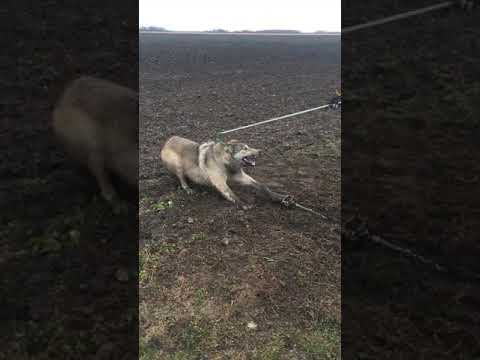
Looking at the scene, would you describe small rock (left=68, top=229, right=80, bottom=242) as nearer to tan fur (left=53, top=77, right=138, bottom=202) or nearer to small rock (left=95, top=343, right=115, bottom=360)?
tan fur (left=53, top=77, right=138, bottom=202)

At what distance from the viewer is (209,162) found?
140 inches

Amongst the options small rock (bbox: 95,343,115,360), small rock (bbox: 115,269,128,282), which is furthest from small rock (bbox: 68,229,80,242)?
small rock (bbox: 95,343,115,360)

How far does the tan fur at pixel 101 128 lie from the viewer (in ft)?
9.55

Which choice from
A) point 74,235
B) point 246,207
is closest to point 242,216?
point 246,207

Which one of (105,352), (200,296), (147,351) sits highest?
(200,296)

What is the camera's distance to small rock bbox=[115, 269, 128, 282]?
8.84 ft

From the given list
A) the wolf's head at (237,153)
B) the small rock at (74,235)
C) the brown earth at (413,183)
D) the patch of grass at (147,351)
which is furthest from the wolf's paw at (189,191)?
the patch of grass at (147,351)

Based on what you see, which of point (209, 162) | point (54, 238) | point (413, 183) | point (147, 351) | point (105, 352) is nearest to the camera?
point (147, 351)

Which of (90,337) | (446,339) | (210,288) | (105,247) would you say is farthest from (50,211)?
(446,339)

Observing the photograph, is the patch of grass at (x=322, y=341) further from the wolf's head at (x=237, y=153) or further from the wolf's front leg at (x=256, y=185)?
the wolf's head at (x=237, y=153)

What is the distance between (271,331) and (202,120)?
203 cm

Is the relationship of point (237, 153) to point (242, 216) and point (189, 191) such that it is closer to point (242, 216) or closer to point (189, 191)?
point (189, 191)

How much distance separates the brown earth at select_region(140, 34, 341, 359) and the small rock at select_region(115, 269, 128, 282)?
0.27 metres

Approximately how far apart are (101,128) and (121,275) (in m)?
0.93
